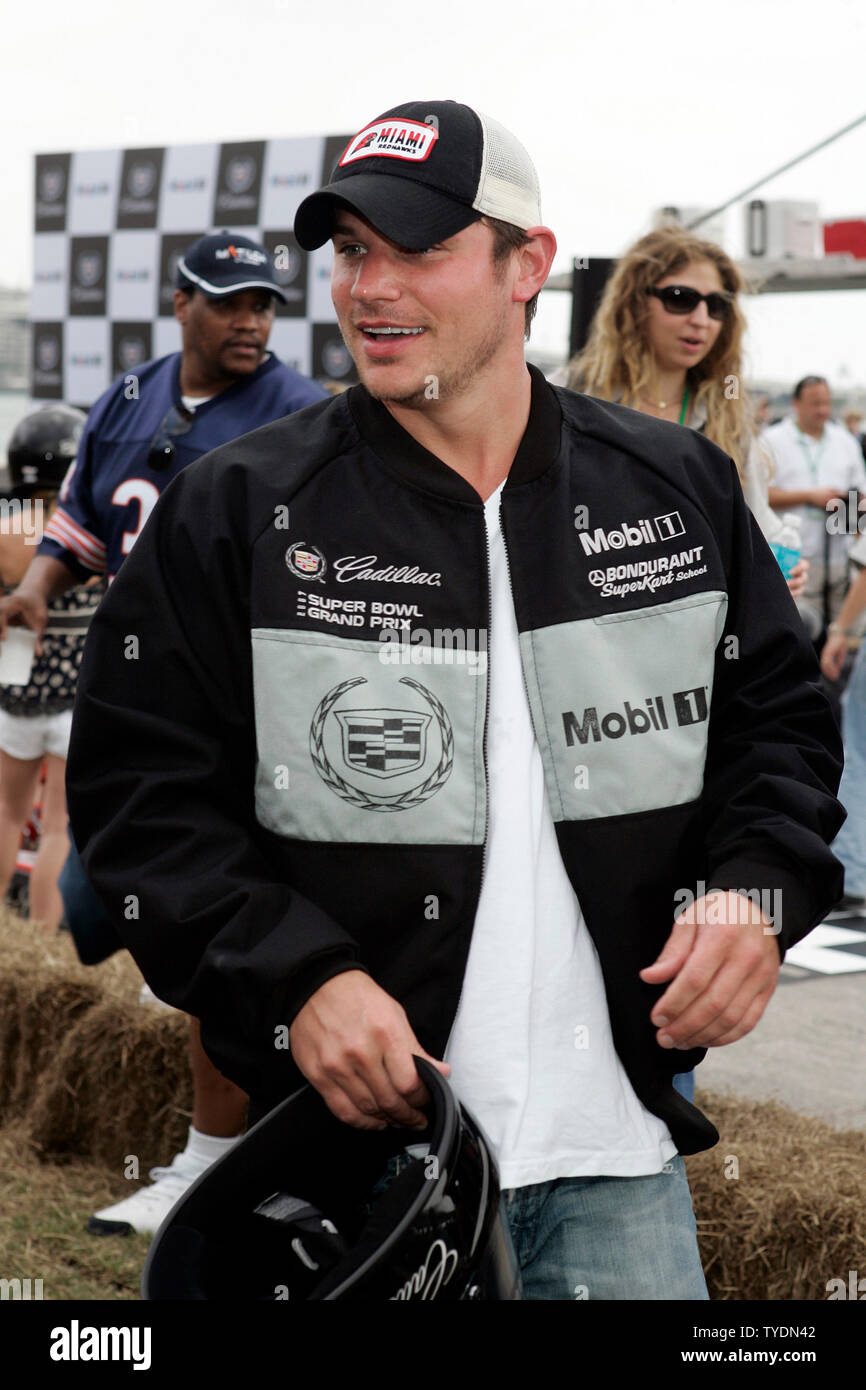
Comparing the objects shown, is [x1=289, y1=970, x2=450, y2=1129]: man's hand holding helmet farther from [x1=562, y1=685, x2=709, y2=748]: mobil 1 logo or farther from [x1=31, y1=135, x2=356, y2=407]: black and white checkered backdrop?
[x1=31, y1=135, x2=356, y2=407]: black and white checkered backdrop

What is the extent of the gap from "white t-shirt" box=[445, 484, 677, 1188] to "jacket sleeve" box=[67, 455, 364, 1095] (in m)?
0.20

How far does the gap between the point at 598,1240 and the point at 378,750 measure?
2.06ft

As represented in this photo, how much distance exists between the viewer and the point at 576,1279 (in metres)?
1.73

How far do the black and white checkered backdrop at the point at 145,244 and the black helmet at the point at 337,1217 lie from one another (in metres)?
6.79

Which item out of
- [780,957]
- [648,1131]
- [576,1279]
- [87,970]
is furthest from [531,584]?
[87,970]

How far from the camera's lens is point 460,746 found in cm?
167

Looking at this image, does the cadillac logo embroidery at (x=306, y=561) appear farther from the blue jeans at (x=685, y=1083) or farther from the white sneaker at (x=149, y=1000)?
the white sneaker at (x=149, y=1000)

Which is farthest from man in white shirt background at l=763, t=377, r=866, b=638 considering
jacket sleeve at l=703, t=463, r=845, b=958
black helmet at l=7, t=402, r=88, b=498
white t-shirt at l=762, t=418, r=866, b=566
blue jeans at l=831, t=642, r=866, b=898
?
jacket sleeve at l=703, t=463, r=845, b=958

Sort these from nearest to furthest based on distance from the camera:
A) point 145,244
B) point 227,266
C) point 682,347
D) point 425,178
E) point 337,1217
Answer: point 337,1217 < point 425,178 < point 682,347 < point 227,266 < point 145,244

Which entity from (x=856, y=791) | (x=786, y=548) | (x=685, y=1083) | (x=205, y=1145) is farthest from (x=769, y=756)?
(x=856, y=791)

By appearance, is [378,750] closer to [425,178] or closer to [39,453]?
[425,178]

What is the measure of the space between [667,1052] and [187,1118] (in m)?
2.37

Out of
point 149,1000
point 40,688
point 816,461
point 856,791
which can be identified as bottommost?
point 149,1000

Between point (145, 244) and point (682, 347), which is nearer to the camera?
point (682, 347)
